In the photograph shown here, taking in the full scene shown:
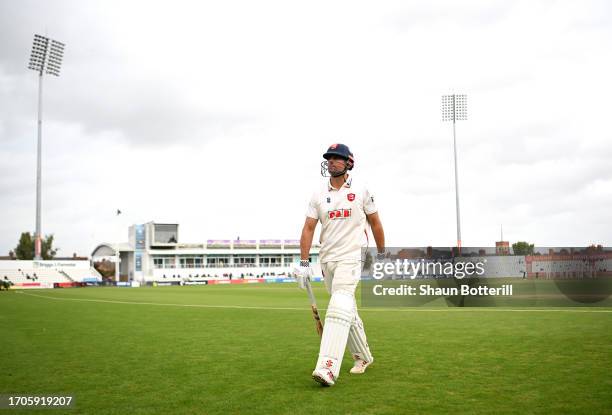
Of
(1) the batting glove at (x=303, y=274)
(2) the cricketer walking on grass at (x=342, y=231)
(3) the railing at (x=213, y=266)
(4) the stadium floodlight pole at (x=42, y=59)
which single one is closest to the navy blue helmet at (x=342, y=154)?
(2) the cricketer walking on grass at (x=342, y=231)

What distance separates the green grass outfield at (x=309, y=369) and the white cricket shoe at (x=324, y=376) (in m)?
0.10

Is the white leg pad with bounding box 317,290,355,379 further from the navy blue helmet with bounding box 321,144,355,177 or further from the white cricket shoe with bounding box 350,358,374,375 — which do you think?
the navy blue helmet with bounding box 321,144,355,177

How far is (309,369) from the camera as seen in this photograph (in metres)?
7.10

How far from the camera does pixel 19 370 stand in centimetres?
729

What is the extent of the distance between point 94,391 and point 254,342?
433 cm

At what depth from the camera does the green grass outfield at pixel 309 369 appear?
5117 mm

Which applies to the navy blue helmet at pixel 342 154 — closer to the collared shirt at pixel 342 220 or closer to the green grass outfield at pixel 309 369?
the collared shirt at pixel 342 220

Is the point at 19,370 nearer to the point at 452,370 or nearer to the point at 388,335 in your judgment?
the point at 452,370

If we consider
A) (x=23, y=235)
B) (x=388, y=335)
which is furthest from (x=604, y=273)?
(x=23, y=235)

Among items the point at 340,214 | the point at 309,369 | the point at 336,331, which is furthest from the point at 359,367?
the point at 340,214

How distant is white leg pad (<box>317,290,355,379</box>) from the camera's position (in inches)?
229

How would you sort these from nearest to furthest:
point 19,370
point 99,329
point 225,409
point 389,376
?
point 225,409, point 389,376, point 19,370, point 99,329

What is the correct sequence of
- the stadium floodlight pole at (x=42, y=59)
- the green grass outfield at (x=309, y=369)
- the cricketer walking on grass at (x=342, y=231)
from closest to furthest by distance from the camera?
the green grass outfield at (x=309, y=369)
the cricketer walking on grass at (x=342, y=231)
the stadium floodlight pole at (x=42, y=59)

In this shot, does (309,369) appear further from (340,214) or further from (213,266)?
(213,266)
